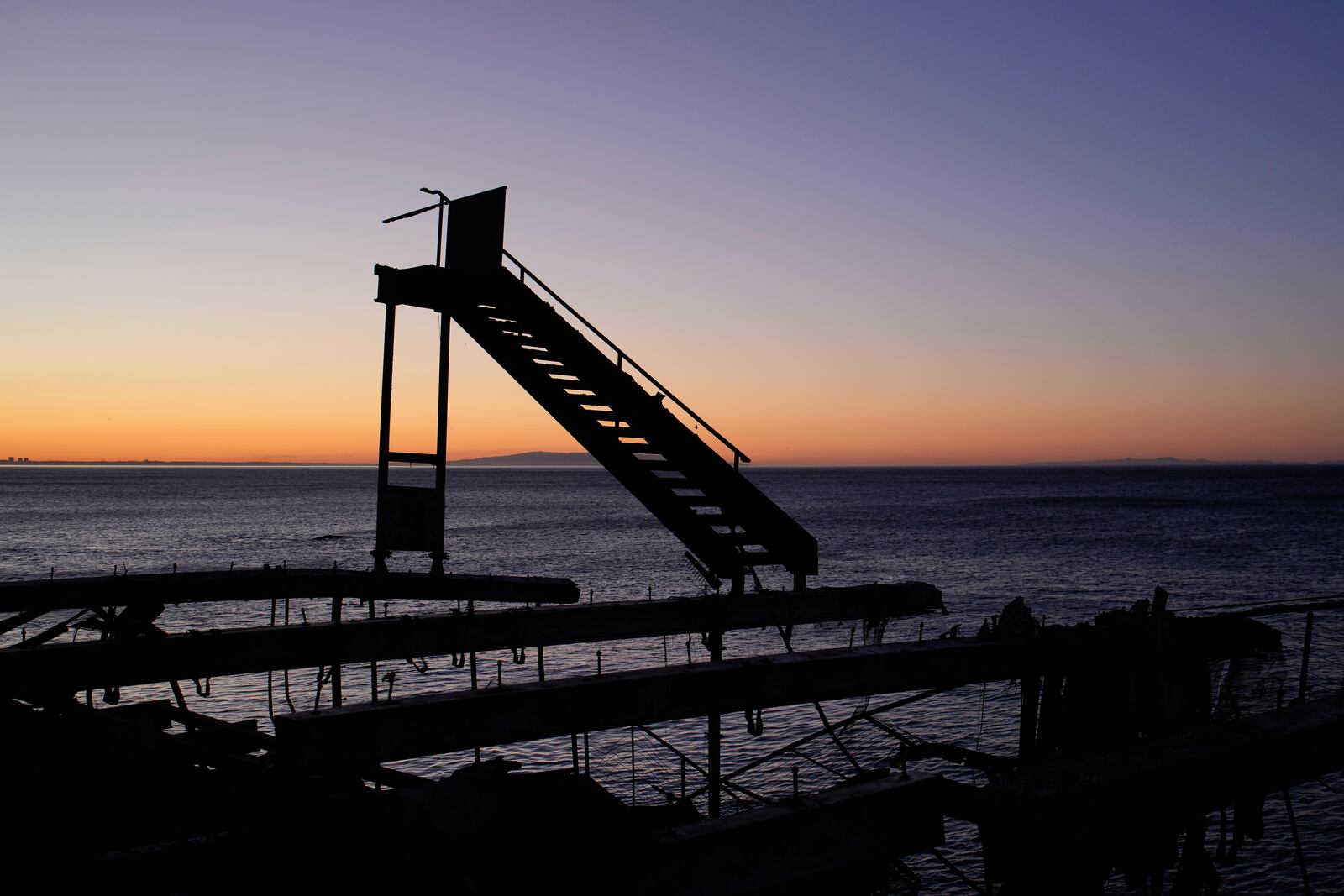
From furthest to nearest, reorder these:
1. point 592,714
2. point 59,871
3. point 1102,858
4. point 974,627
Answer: point 974,627
point 592,714
point 1102,858
point 59,871

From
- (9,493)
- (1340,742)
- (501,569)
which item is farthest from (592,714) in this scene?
(9,493)

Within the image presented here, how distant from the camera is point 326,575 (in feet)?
41.6

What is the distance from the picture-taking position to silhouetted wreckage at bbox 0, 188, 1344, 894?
15.3ft

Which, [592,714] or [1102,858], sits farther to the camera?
[592,714]

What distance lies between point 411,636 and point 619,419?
15.8 ft

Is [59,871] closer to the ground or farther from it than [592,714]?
closer to the ground

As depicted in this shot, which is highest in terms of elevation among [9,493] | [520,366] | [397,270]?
[397,270]

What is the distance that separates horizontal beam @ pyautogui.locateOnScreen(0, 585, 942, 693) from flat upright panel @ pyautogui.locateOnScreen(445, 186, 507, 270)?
6.39 meters

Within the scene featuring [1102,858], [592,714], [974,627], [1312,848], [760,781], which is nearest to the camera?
[1102,858]

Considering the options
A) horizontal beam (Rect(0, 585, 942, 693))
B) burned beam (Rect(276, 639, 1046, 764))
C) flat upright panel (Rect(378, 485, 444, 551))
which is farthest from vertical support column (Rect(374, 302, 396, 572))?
burned beam (Rect(276, 639, 1046, 764))

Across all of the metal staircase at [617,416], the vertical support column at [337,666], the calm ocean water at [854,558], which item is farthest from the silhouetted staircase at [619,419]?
the vertical support column at [337,666]

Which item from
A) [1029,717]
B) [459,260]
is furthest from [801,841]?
[459,260]

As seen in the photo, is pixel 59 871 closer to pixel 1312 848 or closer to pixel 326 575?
pixel 326 575

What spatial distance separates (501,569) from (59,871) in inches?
2310
